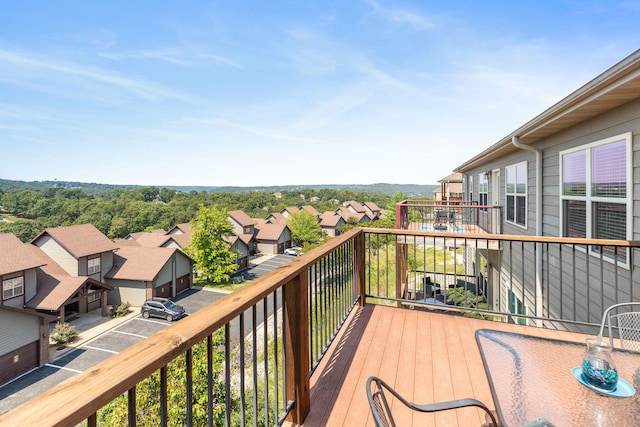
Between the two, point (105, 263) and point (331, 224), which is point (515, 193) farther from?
point (331, 224)

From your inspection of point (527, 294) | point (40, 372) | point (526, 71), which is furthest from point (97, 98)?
point (527, 294)

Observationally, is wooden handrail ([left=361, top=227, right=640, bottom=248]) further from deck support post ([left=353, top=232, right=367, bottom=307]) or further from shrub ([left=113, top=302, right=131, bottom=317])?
shrub ([left=113, top=302, right=131, bottom=317])

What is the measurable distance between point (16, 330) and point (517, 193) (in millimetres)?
19675

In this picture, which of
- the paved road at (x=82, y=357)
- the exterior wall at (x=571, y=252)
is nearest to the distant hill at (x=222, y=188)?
the paved road at (x=82, y=357)

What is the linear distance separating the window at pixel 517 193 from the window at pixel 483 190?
7.84ft

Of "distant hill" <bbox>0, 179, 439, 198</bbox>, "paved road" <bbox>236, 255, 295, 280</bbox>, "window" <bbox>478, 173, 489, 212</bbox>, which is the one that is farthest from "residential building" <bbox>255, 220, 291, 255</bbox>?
"distant hill" <bbox>0, 179, 439, 198</bbox>

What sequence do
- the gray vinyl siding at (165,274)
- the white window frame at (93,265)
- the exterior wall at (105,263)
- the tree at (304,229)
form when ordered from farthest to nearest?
the tree at (304,229), the exterior wall at (105,263), the gray vinyl siding at (165,274), the white window frame at (93,265)

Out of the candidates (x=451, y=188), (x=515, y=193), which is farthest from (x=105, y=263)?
(x=451, y=188)

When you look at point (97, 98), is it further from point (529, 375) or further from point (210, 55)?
point (529, 375)

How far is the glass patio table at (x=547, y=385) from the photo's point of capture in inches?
46.8

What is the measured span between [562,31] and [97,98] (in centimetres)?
5173

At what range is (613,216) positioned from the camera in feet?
12.0

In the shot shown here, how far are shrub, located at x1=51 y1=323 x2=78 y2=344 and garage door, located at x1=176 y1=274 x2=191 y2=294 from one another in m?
8.11

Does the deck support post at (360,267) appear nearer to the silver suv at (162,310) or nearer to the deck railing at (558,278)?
the deck railing at (558,278)
